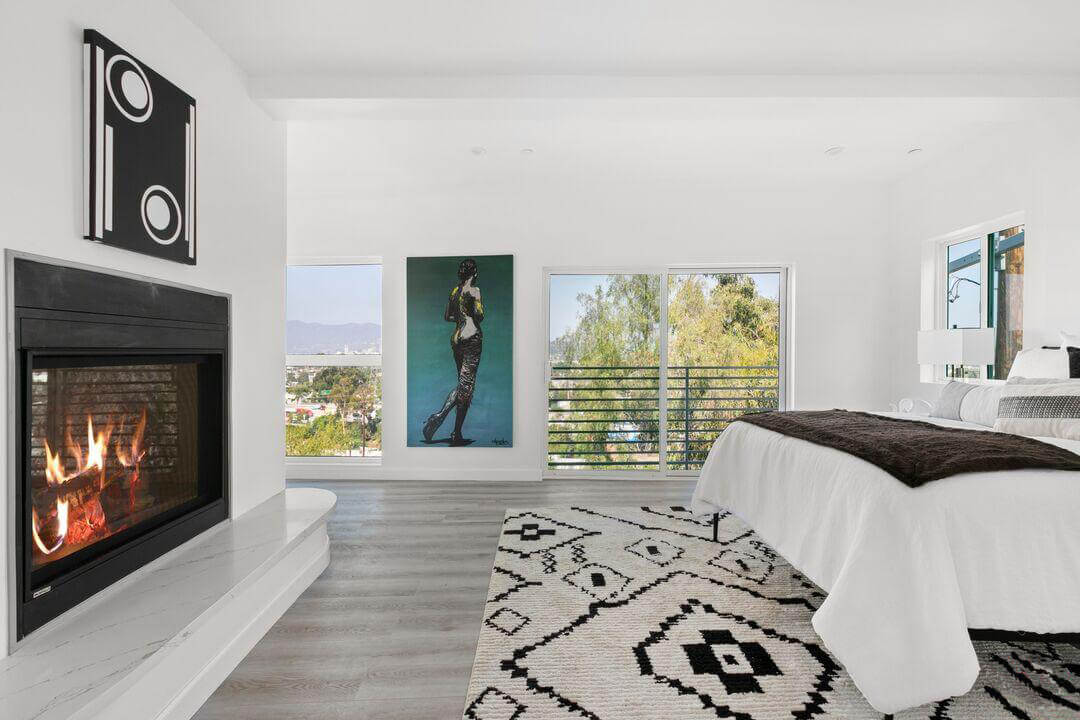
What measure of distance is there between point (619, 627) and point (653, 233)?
3309 mm

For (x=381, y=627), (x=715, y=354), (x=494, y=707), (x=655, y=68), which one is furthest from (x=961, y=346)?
(x=381, y=627)

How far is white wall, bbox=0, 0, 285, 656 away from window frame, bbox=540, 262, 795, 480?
217 centimetres

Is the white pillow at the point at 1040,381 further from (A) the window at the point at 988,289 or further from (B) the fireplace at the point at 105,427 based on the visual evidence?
(B) the fireplace at the point at 105,427

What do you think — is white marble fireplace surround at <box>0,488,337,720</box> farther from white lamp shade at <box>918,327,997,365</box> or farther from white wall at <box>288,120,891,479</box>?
white lamp shade at <box>918,327,997,365</box>

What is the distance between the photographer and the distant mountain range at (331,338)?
187 inches

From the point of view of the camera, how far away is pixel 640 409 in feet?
15.4

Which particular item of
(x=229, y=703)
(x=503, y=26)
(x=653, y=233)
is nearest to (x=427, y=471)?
(x=653, y=233)

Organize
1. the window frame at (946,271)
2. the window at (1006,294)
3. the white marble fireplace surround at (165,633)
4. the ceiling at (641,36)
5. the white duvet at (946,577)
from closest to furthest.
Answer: the white marble fireplace surround at (165,633)
the white duvet at (946,577)
the ceiling at (641,36)
the window at (1006,294)
the window frame at (946,271)

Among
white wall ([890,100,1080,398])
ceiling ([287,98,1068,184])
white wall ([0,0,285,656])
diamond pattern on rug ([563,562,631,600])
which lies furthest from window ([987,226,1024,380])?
white wall ([0,0,285,656])

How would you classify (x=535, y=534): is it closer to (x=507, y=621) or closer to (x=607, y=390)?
(x=507, y=621)

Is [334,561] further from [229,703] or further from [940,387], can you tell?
[940,387]

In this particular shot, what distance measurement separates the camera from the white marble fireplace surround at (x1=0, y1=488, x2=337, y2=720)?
4.13 feet

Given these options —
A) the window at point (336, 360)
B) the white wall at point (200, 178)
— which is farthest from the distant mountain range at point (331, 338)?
the white wall at point (200, 178)

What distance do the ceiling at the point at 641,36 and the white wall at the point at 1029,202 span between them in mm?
475
